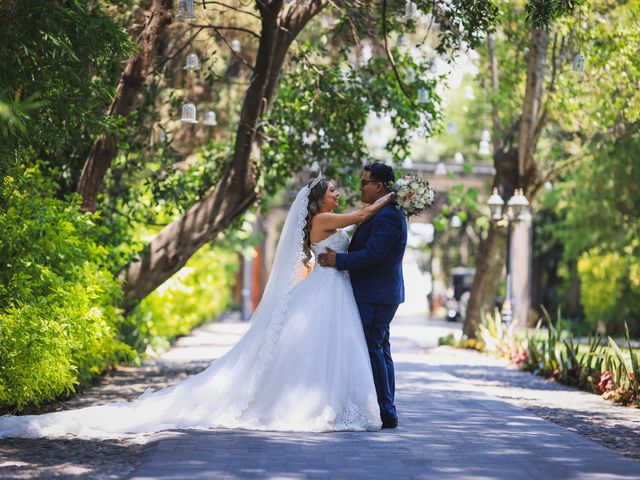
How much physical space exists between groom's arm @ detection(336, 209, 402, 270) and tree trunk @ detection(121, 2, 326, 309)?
578 centimetres

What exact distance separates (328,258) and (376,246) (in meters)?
0.53

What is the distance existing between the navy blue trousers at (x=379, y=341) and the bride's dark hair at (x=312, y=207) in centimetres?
78

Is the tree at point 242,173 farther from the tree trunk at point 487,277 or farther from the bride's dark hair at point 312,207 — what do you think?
the tree trunk at point 487,277

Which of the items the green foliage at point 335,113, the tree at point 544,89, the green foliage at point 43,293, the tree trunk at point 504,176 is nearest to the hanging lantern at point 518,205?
the tree trunk at point 504,176

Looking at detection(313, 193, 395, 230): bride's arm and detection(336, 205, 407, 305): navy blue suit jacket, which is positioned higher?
detection(313, 193, 395, 230): bride's arm

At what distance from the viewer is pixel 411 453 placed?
8.58 metres

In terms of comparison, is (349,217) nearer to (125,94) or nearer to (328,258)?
(328,258)

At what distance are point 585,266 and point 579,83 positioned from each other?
56.4 feet

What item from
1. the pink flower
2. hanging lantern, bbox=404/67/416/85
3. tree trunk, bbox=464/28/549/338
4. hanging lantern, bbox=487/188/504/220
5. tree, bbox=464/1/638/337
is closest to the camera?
the pink flower

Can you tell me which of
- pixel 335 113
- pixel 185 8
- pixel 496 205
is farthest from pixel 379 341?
pixel 496 205

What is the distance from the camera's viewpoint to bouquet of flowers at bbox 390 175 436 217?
398 inches

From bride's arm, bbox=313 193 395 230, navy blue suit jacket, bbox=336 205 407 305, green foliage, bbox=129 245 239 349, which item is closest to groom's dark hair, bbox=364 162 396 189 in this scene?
bride's arm, bbox=313 193 395 230

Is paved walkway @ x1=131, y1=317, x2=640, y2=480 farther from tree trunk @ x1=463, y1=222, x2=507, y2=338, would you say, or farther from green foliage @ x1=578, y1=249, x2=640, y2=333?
green foliage @ x1=578, y1=249, x2=640, y2=333

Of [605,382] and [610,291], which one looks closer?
[605,382]
